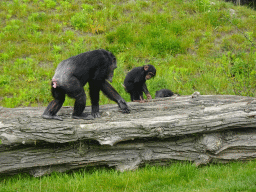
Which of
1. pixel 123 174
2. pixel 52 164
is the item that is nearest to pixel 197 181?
pixel 123 174

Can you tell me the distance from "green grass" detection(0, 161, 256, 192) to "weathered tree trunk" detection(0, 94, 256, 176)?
16 cm

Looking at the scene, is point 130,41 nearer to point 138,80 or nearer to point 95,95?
point 138,80

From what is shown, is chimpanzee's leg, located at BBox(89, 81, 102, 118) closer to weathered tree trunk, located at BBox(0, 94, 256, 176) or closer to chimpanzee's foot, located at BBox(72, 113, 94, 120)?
chimpanzee's foot, located at BBox(72, 113, 94, 120)

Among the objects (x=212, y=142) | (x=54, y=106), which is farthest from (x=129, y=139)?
(x=54, y=106)

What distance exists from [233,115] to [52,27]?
8.68 metres

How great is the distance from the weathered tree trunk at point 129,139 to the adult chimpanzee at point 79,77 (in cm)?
33

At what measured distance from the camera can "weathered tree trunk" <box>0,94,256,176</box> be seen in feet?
14.8

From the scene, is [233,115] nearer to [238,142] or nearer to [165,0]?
[238,142]

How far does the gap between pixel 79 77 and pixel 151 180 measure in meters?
2.16

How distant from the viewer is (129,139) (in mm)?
4723

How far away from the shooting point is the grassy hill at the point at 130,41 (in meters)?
9.12

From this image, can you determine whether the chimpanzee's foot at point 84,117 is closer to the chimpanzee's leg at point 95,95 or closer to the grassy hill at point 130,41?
the chimpanzee's leg at point 95,95

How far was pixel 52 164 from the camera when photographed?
4.63 meters

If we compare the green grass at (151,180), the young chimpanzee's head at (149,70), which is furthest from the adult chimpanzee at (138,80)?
the green grass at (151,180)
